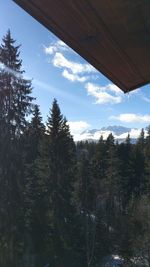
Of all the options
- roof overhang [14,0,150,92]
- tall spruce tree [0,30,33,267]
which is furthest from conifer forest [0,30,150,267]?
roof overhang [14,0,150,92]

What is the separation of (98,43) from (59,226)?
24064 millimetres

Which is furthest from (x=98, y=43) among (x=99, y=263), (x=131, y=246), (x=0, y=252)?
(x=99, y=263)

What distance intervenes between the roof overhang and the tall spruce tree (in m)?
18.8

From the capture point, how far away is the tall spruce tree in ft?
65.1

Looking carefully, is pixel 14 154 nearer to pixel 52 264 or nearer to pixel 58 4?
pixel 52 264

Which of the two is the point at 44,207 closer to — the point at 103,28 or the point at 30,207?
the point at 30,207

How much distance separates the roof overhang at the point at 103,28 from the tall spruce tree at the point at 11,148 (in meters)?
18.8

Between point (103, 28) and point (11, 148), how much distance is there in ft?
66.6

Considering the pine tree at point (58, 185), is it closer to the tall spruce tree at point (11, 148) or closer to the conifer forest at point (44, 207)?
the conifer forest at point (44, 207)

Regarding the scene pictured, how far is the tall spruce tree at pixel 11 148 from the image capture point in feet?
65.1

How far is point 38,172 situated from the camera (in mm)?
28609

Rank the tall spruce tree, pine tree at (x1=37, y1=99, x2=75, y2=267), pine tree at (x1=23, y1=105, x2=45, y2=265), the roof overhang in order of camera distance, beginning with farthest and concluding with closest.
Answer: pine tree at (x1=37, y1=99, x2=75, y2=267) → pine tree at (x1=23, y1=105, x2=45, y2=265) → the tall spruce tree → the roof overhang

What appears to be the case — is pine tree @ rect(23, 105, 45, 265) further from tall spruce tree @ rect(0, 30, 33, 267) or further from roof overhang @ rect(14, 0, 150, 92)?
roof overhang @ rect(14, 0, 150, 92)

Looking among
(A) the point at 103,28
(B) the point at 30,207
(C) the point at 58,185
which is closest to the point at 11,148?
(B) the point at 30,207
